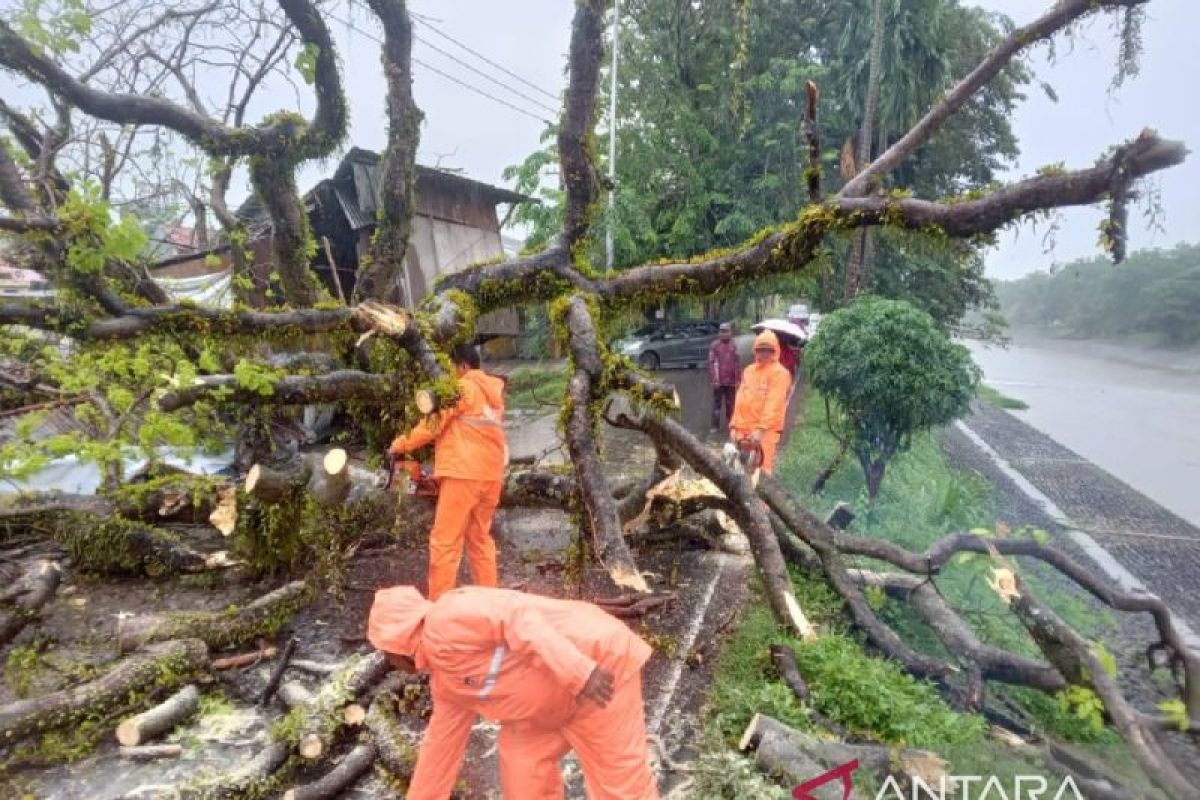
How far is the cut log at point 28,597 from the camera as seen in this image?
4.47 metres

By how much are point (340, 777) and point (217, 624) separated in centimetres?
176

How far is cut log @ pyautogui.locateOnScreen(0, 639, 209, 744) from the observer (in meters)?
3.40

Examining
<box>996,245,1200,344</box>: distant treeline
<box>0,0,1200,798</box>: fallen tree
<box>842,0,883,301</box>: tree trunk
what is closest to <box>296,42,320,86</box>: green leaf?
<box>0,0,1200,798</box>: fallen tree

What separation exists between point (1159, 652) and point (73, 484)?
9.69m

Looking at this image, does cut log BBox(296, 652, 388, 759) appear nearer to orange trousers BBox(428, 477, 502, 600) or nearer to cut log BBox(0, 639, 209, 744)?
orange trousers BBox(428, 477, 502, 600)

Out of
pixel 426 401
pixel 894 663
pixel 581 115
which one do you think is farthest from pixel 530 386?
pixel 894 663

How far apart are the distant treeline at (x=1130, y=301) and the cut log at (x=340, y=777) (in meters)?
33.0

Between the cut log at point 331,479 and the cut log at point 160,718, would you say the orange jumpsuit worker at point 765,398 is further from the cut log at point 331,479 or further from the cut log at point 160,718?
the cut log at point 160,718

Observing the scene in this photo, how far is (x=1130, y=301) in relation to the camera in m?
46.3

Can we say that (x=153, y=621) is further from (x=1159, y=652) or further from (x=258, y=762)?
(x=1159, y=652)

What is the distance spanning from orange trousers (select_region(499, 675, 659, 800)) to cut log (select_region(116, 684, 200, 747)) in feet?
7.07

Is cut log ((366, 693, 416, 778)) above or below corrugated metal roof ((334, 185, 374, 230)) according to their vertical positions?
below

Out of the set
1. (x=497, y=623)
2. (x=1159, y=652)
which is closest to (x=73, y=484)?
(x=497, y=623)

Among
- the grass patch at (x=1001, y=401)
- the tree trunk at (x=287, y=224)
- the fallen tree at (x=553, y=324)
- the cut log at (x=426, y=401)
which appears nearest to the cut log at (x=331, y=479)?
the fallen tree at (x=553, y=324)
